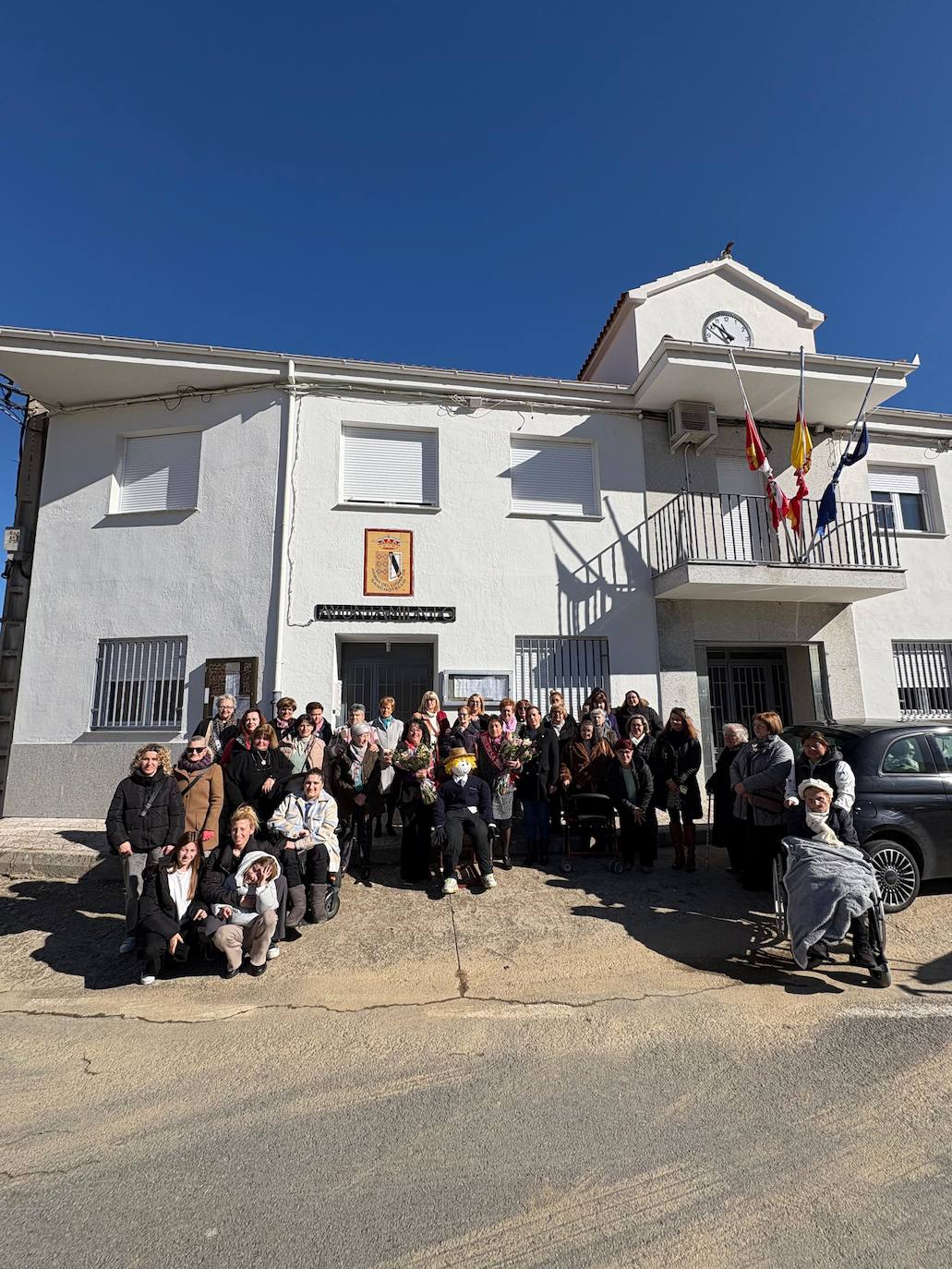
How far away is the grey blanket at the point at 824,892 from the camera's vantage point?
4355mm

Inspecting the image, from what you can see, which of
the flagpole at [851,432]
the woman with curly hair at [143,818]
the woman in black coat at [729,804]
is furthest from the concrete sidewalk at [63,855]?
the flagpole at [851,432]

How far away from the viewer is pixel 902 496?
12.0m

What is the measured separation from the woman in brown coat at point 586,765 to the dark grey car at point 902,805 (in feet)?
7.46

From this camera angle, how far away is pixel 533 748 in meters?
6.71

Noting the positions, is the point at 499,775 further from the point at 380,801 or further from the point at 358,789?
the point at 358,789

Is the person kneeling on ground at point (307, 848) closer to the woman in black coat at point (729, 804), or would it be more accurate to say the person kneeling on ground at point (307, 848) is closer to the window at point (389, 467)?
the woman in black coat at point (729, 804)

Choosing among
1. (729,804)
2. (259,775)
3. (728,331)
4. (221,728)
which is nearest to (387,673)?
(221,728)

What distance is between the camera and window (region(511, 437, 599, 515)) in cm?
1058

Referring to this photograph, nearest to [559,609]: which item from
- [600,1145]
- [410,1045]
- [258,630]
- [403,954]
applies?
[258,630]

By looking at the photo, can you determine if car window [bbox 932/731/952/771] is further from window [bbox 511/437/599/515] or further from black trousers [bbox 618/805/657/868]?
window [bbox 511/437/599/515]

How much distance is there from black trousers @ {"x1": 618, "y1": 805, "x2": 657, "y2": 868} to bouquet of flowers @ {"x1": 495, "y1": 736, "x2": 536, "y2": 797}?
1151 mm

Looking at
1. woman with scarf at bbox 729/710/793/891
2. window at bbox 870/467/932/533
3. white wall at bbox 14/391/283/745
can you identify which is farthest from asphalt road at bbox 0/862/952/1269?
window at bbox 870/467/932/533

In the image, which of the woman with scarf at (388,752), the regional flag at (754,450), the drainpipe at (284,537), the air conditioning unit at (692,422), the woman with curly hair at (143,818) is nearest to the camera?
the woman with curly hair at (143,818)

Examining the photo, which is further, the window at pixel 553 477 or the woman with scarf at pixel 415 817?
the window at pixel 553 477
